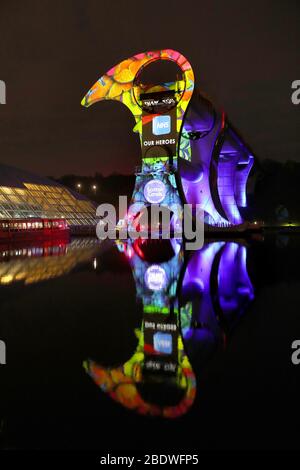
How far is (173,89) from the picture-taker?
36.4 metres

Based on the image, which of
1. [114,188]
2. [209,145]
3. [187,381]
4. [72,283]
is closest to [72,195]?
[209,145]

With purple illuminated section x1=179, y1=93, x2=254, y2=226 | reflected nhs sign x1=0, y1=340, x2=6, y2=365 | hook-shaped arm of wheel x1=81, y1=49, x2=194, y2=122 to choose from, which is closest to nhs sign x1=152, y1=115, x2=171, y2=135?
hook-shaped arm of wheel x1=81, y1=49, x2=194, y2=122

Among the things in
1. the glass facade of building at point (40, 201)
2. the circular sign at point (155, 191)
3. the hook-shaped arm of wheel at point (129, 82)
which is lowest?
the circular sign at point (155, 191)

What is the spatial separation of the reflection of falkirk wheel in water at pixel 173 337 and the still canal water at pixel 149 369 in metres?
0.02

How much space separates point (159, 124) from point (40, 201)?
51.9 ft

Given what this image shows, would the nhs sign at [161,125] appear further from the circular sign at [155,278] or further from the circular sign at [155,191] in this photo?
the circular sign at [155,278]

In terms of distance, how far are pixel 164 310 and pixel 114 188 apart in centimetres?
8336

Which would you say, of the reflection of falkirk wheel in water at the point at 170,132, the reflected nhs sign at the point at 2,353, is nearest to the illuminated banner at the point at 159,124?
the reflection of falkirk wheel in water at the point at 170,132

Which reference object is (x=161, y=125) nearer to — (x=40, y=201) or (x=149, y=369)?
(x=40, y=201)

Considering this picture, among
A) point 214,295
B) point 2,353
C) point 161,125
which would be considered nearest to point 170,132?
point 161,125

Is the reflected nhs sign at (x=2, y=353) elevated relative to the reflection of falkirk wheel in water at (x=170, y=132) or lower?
lower

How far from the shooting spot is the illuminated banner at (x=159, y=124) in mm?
36656

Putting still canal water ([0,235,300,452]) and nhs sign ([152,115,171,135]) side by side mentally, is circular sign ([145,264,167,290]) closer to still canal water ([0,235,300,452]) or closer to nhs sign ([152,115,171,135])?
still canal water ([0,235,300,452])
